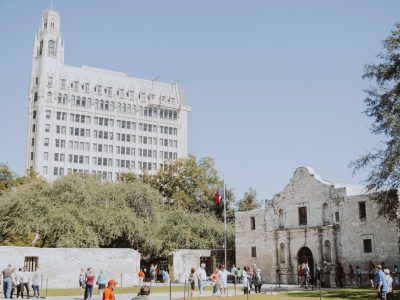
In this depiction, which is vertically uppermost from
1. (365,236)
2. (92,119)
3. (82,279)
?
(92,119)

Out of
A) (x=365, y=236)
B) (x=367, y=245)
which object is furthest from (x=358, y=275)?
(x=365, y=236)

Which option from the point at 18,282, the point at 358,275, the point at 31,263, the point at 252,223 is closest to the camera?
the point at 18,282

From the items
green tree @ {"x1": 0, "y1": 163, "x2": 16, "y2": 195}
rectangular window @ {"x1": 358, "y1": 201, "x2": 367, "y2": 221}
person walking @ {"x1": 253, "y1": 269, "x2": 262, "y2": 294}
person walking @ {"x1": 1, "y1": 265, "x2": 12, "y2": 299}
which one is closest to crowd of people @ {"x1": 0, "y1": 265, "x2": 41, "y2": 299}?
person walking @ {"x1": 1, "y1": 265, "x2": 12, "y2": 299}

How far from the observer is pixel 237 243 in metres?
49.8

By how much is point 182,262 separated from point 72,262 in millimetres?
12212

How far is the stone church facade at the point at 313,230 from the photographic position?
39688 mm

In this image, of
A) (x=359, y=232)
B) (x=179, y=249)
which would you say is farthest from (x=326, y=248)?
(x=179, y=249)

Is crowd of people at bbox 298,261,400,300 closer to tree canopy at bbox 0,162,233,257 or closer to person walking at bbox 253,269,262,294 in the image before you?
person walking at bbox 253,269,262,294

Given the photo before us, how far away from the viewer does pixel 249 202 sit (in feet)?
215

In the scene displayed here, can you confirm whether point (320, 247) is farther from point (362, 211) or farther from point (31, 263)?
point (31, 263)

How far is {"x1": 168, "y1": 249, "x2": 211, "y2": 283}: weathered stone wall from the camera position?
152 ft

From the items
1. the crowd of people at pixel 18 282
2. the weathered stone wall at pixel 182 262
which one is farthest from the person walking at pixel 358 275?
the crowd of people at pixel 18 282

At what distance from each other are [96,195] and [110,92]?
6869 cm

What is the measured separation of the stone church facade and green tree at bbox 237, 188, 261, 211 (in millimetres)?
14708
